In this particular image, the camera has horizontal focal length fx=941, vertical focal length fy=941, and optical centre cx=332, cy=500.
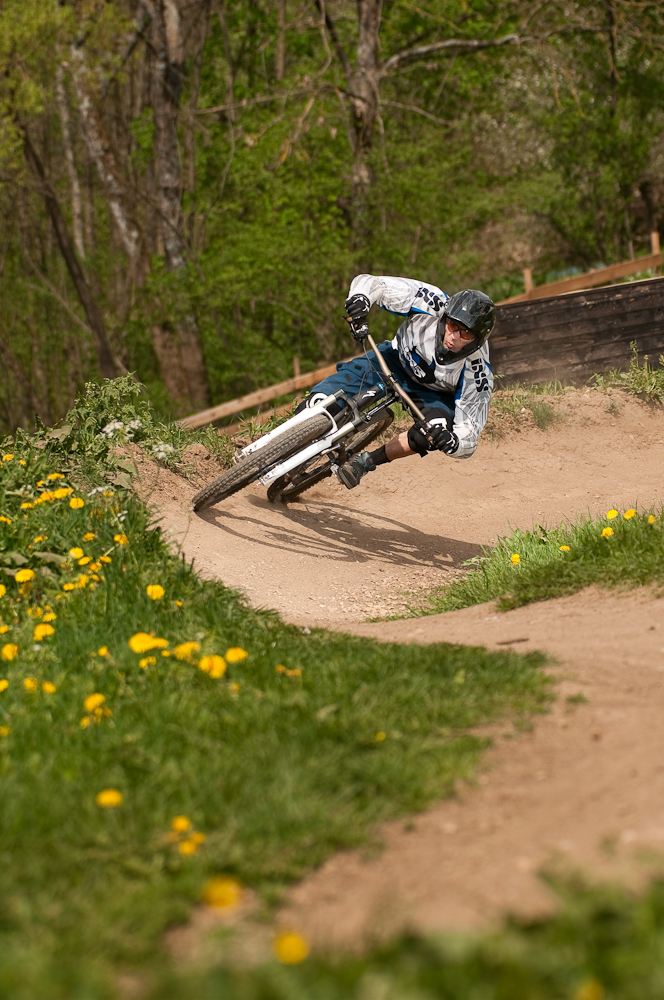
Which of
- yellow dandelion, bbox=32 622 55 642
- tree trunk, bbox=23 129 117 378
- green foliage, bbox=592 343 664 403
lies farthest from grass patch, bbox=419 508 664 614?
tree trunk, bbox=23 129 117 378

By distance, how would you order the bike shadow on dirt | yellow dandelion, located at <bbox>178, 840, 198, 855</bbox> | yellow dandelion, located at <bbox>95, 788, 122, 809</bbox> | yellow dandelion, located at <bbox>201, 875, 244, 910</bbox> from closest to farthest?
yellow dandelion, located at <bbox>201, 875, 244, 910</bbox> < yellow dandelion, located at <bbox>178, 840, 198, 855</bbox> < yellow dandelion, located at <bbox>95, 788, 122, 809</bbox> < the bike shadow on dirt

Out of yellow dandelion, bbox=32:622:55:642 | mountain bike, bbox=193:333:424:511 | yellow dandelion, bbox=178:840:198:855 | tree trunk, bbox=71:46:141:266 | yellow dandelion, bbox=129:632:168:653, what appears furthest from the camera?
tree trunk, bbox=71:46:141:266

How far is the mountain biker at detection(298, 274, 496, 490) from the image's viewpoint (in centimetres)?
660

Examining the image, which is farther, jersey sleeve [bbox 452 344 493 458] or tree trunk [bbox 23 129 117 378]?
tree trunk [bbox 23 129 117 378]

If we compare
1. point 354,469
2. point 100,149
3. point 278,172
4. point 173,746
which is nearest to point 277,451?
point 354,469

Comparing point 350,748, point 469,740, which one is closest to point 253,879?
point 350,748

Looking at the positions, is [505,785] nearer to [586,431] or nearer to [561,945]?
[561,945]

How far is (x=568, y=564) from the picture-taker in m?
5.40

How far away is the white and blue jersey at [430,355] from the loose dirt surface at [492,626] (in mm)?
1298

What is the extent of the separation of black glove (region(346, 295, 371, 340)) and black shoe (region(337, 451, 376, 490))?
90cm

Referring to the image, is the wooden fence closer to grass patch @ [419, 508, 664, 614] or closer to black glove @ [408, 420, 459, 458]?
black glove @ [408, 420, 459, 458]

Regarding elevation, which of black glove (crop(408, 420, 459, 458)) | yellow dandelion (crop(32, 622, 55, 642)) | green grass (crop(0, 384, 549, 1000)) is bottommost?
green grass (crop(0, 384, 549, 1000))

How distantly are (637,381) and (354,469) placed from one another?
214 inches

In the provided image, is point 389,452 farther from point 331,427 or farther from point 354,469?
point 331,427
